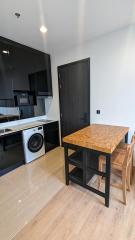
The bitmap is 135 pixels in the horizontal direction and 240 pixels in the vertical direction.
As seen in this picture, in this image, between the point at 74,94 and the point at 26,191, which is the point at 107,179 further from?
the point at 74,94

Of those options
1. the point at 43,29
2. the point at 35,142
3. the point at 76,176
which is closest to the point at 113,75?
the point at 43,29

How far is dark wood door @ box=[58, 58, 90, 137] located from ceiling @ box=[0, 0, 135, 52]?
1.97ft

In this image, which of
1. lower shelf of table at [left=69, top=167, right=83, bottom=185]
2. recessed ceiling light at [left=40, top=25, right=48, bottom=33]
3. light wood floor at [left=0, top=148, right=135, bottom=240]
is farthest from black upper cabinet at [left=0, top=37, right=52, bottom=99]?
light wood floor at [left=0, top=148, right=135, bottom=240]

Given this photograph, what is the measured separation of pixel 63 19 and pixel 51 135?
256 cm

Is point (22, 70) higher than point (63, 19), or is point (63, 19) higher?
point (63, 19)

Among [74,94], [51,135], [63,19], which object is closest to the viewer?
[63,19]

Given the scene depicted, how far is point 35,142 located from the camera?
10.0 ft

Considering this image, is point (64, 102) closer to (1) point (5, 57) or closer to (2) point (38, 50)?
(2) point (38, 50)

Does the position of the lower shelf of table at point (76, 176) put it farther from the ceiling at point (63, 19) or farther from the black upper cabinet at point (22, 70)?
the ceiling at point (63, 19)

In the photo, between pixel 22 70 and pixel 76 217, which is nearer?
pixel 76 217

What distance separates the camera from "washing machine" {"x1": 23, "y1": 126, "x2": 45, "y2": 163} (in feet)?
9.17

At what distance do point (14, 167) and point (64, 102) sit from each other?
1.92 m

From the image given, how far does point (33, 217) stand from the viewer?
1.61m

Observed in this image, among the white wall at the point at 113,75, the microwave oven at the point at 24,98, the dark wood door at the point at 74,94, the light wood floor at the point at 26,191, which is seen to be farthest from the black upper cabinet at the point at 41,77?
the light wood floor at the point at 26,191
